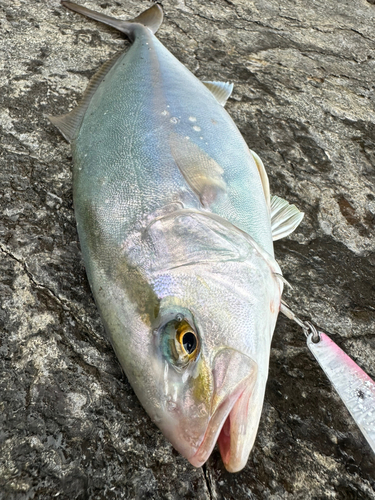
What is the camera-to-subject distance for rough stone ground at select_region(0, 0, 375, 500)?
1.48 meters

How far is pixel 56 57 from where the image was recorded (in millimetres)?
3100

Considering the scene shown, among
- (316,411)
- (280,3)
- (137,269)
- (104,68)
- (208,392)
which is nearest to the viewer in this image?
(208,392)

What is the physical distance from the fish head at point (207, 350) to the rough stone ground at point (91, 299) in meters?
0.27

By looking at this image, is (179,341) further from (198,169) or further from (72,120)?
(72,120)

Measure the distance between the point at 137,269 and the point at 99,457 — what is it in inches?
26.3

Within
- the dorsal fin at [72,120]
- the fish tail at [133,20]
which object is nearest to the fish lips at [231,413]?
the dorsal fin at [72,120]

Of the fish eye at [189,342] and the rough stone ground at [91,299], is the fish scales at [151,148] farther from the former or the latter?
the fish eye at [189,342]

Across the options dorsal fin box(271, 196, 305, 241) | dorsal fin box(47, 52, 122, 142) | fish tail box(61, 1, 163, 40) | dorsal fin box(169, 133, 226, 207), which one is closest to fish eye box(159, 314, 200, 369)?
dorsal fin box(169, 133, 226, 207)

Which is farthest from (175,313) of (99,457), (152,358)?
(99,457)

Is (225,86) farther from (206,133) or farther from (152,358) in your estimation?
(152,358)

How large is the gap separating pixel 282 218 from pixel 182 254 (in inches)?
33.4

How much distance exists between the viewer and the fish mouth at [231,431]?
1.26 m

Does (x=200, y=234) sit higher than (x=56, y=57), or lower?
higher

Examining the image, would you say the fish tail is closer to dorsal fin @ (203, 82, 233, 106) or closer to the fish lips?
dorsal fin @ (203, 82, 233, 106)
